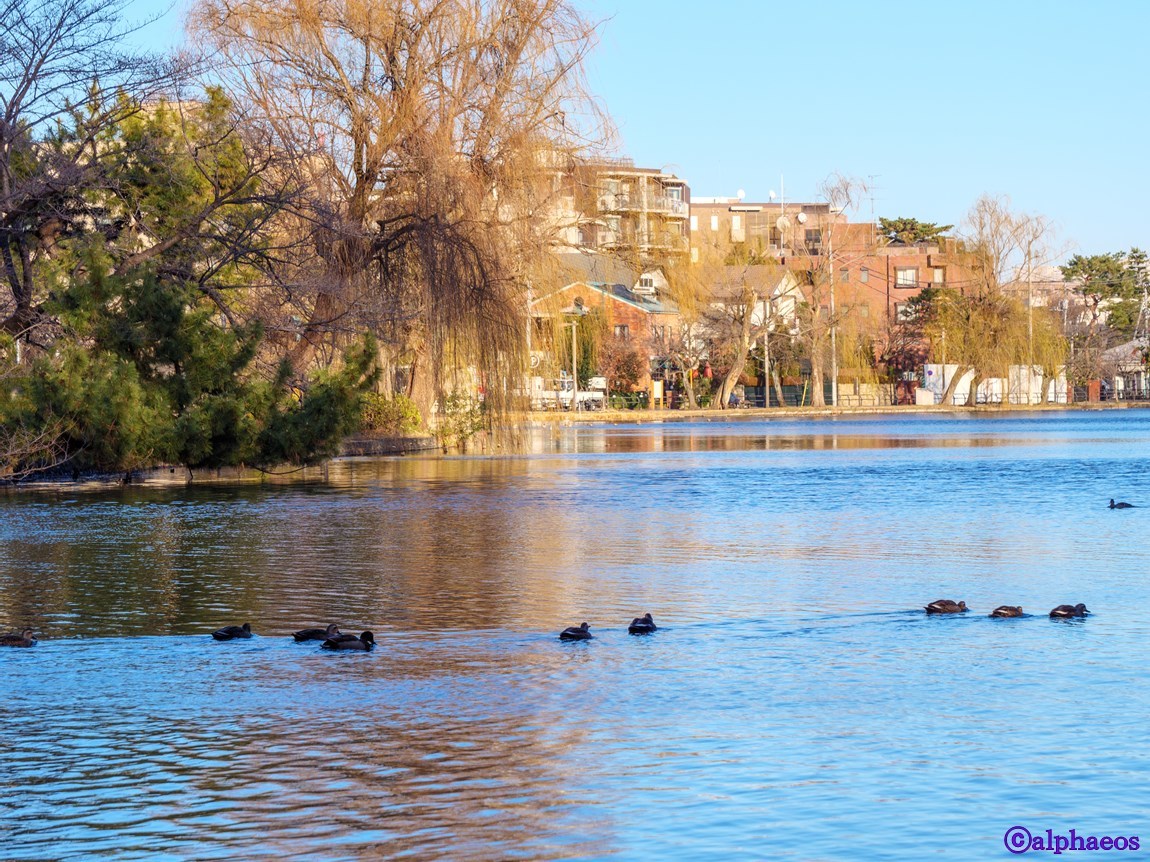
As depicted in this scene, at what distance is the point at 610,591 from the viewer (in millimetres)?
13992

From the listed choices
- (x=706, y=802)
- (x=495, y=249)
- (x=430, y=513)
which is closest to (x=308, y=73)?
(x=495, y=249)

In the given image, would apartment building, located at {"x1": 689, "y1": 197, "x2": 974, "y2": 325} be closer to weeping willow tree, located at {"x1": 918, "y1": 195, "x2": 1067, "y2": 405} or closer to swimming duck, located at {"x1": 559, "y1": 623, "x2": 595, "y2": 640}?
weeping willow tree, located at {"x1": 918, "y1": 195, "x2": 1067, "y2": 405}

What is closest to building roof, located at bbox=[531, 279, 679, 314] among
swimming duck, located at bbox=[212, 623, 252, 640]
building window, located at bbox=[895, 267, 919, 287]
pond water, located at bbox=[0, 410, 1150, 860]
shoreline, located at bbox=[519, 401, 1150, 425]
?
shoreline, located at bbox=[519, 401, 1150, 425]

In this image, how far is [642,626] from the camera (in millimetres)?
11352

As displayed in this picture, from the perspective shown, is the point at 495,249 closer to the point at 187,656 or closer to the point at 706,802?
the point at 187,656

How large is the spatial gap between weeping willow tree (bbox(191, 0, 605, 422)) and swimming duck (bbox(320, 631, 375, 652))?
20823 millimetres

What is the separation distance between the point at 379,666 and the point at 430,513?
12.7 meters

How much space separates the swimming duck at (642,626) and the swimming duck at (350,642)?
1923mm

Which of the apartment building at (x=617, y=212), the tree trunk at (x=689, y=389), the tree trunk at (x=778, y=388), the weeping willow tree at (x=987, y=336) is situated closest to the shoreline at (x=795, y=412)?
the tree trunk at (x=689, y=389)

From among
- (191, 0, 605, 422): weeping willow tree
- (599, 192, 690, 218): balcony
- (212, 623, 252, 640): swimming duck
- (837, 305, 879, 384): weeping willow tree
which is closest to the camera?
(212, 623, 252, 640): swimming duck

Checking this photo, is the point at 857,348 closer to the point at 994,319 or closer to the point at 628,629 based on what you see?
the point at 994,319

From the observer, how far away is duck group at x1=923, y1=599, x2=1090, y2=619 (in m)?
11.8

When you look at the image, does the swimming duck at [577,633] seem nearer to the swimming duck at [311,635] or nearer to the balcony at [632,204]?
the swimming duck at [311,635]

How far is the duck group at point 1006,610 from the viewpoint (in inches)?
463
